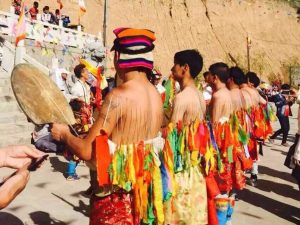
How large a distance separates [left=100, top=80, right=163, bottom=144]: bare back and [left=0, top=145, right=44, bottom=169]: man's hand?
622 mm

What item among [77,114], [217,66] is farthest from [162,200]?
[77,114]

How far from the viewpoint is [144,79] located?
2668 mm

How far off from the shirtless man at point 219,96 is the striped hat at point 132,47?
181 cm

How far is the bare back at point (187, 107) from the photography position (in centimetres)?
336

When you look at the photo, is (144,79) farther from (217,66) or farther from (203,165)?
(217,66)

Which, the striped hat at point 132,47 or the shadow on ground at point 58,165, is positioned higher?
the striped hat at point 132,47

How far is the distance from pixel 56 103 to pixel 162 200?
38.5 inches

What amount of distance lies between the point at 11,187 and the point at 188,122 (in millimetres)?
1958

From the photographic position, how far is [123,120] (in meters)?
2.51

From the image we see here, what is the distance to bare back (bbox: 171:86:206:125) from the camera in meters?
3.36

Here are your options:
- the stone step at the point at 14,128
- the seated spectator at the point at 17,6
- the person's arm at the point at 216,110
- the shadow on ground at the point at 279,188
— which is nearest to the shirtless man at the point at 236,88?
the person's arm at the point at 216,110

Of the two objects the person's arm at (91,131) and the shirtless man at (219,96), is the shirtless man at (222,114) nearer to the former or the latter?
the shirtless man at (219,96)

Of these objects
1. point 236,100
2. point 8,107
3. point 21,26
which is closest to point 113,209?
point 236,100

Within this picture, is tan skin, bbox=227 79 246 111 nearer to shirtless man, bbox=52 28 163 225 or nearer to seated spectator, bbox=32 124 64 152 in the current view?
shirtless man, bbox=52 28 163 225
